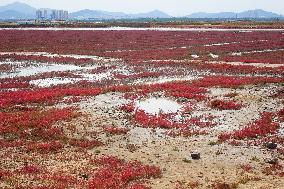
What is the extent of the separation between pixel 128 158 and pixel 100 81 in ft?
65.1

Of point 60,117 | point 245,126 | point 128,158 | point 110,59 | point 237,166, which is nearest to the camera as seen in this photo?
point 237,166

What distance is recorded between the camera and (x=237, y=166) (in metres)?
16.2

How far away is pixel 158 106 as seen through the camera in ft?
87.5

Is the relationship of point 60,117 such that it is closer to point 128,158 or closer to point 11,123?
point 11,123

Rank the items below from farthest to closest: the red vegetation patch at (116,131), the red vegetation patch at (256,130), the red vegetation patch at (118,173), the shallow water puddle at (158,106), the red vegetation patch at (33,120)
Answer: the shallow water puddle at (158,106), the red vegetation patch at (33,120), the red vegetation patch at (116,131), the red vegetation patch at (256,130), the red vegetation patch at (118,173)

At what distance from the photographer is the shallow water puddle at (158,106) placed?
83.9 feet

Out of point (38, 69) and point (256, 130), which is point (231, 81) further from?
point (38, 69)

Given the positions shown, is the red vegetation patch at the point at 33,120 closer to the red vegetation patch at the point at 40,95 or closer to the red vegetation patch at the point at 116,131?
the red vegetation patch at the point at 116,131

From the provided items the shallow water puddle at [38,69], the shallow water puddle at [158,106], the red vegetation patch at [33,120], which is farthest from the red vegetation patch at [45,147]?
the shallow water puddle at [38,69]

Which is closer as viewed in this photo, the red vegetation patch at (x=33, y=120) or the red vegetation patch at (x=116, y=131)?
the red vegetation patch at (x=116, y=131)

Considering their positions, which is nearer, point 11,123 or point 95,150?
point 95,150

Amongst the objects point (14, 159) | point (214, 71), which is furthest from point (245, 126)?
point (214, 71)

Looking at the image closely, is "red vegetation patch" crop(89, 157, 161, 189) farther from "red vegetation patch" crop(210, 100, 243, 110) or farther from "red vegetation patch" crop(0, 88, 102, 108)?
"red vegetation patch" crop(0, 88, 102, 108)

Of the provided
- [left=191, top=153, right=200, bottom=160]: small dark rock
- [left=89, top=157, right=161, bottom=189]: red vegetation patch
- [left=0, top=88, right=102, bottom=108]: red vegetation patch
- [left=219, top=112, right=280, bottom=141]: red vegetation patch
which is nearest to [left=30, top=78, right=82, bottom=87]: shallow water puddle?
[left=0, top=88, right=102, bottom=108]: red vegetation patch
